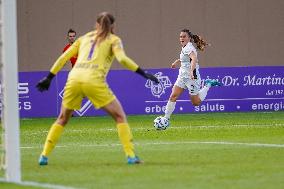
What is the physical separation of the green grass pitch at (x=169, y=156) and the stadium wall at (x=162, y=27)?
10.1 m

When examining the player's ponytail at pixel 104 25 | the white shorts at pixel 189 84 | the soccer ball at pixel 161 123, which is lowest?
the soccer ball at pixel 161 123

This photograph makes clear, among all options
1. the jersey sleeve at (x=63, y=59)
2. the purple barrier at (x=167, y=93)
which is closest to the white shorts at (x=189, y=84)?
the purple barrier at (x=167, y=93)

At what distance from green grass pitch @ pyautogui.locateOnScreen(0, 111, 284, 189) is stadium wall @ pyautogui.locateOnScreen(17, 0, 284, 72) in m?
10.1

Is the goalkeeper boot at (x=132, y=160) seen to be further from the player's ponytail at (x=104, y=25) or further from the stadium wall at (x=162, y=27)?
the stadium wall at (x=162, y=27)

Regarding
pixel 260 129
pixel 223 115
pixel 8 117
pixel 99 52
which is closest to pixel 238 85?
pixel 223 115

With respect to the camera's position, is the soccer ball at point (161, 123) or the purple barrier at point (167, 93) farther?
the purple barrier at point (167, 93)

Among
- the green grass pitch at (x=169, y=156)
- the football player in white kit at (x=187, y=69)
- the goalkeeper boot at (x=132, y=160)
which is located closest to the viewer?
the green grass pitch at (x=169, y=156)

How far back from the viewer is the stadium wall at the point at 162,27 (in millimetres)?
36094

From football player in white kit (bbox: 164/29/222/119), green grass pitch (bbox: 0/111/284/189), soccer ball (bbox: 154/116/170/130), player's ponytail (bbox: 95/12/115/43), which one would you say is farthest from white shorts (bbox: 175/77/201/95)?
player's ponytail (bbox: 95/12/115/43)

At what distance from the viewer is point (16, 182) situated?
1252 cm

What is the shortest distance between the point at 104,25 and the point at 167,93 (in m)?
15.6

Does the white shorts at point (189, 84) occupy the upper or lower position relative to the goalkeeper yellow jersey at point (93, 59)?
lower

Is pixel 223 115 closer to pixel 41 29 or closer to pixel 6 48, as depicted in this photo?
pixel 41 29

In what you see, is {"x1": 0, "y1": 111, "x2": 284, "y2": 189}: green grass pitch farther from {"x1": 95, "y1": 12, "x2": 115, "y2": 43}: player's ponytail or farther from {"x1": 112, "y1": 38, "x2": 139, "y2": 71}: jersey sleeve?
{"x1": 95, "y1": 12, "x2": 115, "y2": 43}: player's ponytail
